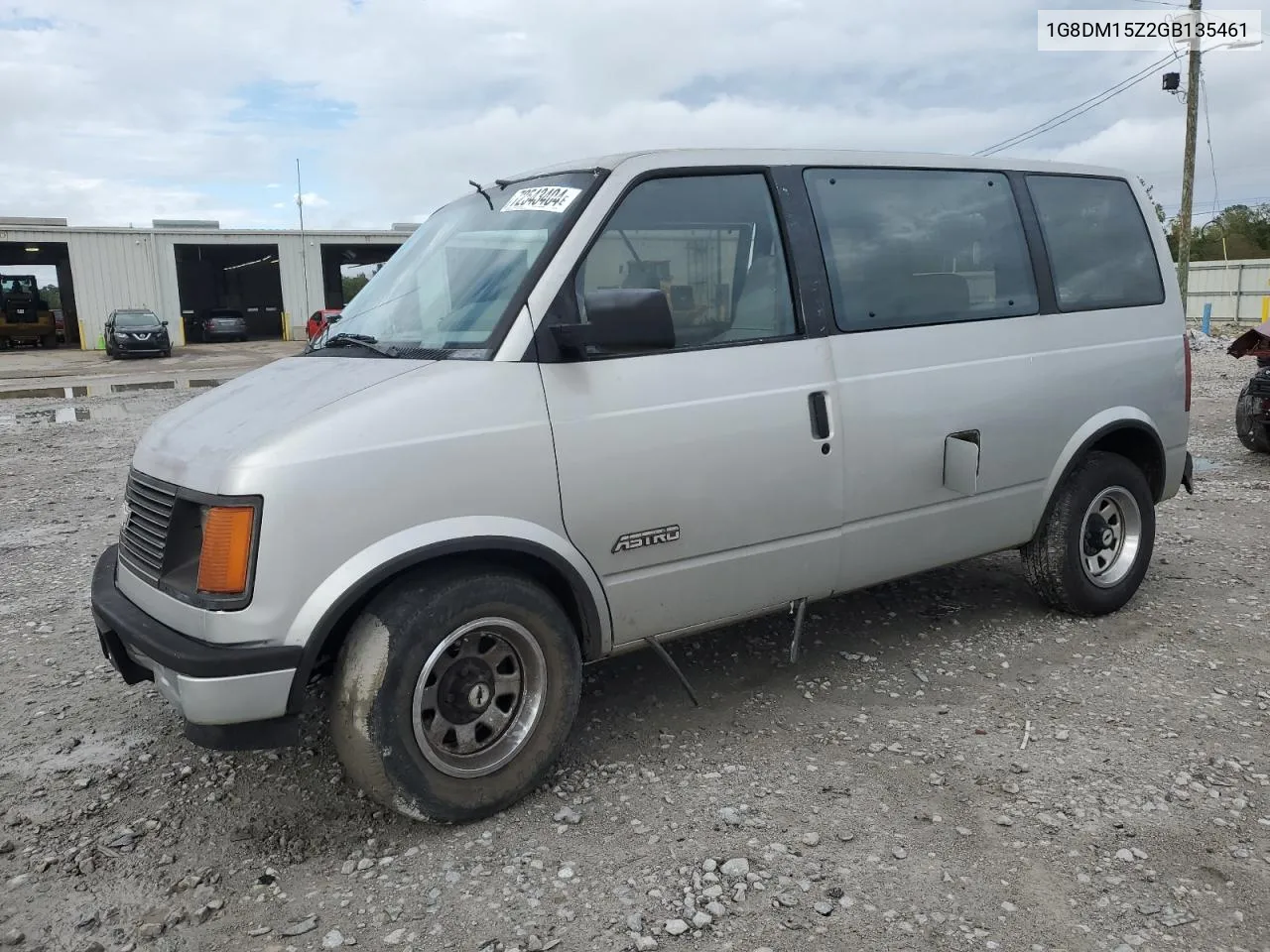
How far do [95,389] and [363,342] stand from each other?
1914cm

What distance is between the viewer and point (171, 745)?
3705mm

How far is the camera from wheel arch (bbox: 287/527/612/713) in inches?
109

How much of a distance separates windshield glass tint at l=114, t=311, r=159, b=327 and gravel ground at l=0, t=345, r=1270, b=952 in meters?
28.4

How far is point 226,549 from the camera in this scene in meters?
2.70

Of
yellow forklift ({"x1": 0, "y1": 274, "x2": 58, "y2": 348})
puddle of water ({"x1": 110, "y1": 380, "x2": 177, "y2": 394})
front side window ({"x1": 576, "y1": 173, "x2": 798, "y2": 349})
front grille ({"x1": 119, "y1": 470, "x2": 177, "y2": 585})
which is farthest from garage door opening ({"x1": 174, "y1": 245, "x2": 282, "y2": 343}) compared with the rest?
front side window ({"x1": 576, "y1": 173, "x2": 798, "y2": 349})

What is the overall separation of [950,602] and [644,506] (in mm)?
2594

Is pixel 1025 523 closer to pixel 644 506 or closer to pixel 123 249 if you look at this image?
pixel 644 506

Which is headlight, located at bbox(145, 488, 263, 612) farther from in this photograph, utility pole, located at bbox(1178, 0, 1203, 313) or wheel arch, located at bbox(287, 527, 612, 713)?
utility pole, located at bbox(1178, 0, 1203, 313)

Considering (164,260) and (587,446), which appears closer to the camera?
(587,446)

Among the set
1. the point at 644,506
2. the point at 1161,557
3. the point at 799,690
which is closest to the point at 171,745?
the point at 644,506

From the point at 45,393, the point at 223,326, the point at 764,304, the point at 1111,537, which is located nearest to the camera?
the point at 764,304

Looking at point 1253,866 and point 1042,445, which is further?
point 1042,445

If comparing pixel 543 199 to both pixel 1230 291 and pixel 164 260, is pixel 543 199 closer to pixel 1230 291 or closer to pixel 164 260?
pixel 1230 291

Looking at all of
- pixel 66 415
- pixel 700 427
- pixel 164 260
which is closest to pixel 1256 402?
pixel 700 427
